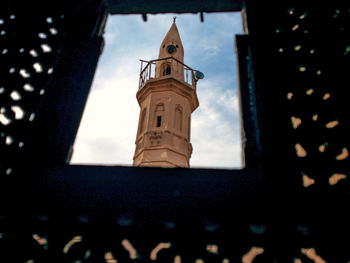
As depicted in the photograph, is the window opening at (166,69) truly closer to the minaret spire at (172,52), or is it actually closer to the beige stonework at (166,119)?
the beige stonework at (166,119)

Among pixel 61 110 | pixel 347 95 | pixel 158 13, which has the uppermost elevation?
pixel 158 13

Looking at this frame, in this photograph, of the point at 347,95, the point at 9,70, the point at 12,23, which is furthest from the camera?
the point at 12,23

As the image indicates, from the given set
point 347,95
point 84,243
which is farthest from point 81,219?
point 347,95

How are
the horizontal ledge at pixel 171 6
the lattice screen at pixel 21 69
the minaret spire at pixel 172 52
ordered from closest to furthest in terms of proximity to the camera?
the lattice screen at pixel 21 69, the horizontal ledge at pixel 171 6, the minaret spire at pixel 172 52

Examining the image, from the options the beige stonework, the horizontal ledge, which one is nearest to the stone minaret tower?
the beige stonework

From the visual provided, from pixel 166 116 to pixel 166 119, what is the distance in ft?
0.75

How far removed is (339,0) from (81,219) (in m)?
3.23

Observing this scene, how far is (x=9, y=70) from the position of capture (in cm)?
241

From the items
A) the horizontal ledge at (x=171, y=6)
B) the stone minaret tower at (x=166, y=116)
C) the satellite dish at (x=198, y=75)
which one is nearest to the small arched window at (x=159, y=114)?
the stone minaret tower at (x=166, y=116)

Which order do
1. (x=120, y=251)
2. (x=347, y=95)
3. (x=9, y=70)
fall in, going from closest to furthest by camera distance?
(x=120, y=251)
(x=347, y=95)
(x=9, y=70)

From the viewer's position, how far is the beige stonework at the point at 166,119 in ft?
48.1

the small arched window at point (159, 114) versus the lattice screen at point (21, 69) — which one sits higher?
the small arched window at point (159, 114)

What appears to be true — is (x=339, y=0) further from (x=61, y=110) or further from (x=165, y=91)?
A: (x=165, y=91)

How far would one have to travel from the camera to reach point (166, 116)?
16.3 meters
